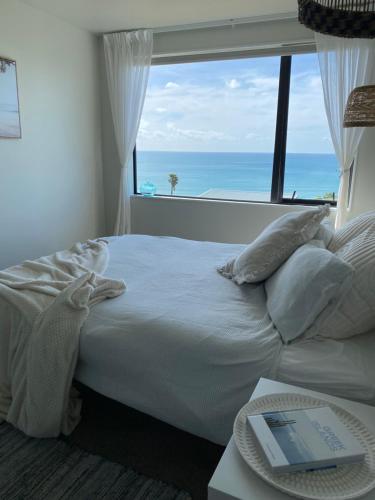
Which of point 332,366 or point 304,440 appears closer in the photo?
point 304,440

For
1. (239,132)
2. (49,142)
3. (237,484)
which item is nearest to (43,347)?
(237,484)

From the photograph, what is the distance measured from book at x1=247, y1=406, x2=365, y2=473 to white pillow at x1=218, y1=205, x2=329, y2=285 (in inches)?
39.2

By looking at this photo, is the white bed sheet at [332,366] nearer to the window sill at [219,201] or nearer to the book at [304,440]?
the book at [304,440]

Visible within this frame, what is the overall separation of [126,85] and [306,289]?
3.26 metres

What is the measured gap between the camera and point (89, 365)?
162 cm

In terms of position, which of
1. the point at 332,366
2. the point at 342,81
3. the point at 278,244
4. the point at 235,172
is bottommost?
the point at 332,366

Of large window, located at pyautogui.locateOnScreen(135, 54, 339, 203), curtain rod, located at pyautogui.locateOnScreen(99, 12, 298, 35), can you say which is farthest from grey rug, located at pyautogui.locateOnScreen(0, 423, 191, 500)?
curtain rod, located at pyautogui.locateOnScreen(99, 12, 298, 35)

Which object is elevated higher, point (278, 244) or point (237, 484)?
point (278, 244)

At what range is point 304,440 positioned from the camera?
2.82ft

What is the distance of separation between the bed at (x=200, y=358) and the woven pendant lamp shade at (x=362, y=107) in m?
1.31

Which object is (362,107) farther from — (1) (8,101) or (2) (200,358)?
(1) (8,101)

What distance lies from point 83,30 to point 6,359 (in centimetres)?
339

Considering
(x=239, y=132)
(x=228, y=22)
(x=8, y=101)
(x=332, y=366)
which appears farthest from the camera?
(x=239, y=132)

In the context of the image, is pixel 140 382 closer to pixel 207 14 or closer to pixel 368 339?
pixel 368 339
